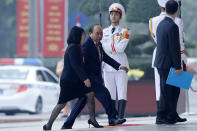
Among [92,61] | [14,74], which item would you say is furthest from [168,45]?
[14,74]

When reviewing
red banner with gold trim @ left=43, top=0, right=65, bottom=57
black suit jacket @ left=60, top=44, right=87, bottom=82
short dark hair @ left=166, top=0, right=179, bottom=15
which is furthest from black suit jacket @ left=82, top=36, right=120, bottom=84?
red banner with gold trim @ left=43, top=0, right=65, bottom=57

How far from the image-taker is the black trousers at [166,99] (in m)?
11.8

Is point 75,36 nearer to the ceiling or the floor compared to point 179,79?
nearer to the ceiling

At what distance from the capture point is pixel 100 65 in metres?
12.1

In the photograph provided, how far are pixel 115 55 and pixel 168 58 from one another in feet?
4.45

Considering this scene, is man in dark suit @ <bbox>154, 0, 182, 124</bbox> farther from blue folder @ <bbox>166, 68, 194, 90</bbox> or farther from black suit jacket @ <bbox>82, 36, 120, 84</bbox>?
black suit jacket @ <bbox>82, 36, 120, 84</bbox>

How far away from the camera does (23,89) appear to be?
2119 centimetres

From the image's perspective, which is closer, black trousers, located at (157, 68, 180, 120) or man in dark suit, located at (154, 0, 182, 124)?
man in dark suit, located at (154, 0, 182, 124)

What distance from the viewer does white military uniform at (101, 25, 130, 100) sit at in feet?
41.9

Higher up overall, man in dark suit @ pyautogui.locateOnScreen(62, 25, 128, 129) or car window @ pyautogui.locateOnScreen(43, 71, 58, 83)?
man in dark suit @ pyautogui.locateOnScreen(62, 25, 128, 129)

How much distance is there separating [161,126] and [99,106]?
6917mm

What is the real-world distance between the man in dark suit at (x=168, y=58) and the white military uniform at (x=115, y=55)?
1009 millimetres

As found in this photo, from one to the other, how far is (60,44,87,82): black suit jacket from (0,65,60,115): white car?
9.59 meters

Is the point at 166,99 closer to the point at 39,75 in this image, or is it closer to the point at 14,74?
the point at 14,74
